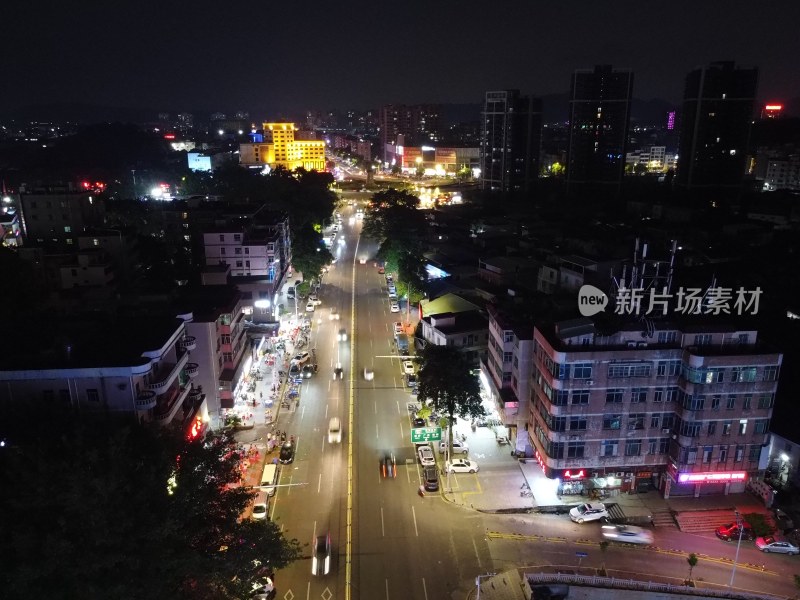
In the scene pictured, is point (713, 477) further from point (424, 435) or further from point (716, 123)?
point (716, 123)

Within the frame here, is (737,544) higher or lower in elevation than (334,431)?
lower

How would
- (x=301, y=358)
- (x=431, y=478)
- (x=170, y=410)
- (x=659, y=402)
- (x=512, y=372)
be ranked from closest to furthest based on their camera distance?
(x=170, y=410)
(x=659, y=402)
(x=431, y=478)
(x=512, y=372)
(x=301, y=358)

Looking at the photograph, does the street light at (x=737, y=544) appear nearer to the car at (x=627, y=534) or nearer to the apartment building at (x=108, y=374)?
the car at (x=627, y=534)

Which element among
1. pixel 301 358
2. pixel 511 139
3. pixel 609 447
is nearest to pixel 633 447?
pixel 609 447

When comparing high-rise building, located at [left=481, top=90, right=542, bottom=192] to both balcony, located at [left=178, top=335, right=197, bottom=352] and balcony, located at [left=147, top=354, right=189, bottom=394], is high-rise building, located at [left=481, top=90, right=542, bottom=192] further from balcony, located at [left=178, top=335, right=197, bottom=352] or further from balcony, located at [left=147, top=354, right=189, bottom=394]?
balcony, located at [left=147, top=354, right=189, bottom=394]

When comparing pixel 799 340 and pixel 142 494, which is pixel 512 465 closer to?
pixel 142 494

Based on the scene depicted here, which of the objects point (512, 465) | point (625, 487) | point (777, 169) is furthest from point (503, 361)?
point (777, 169)

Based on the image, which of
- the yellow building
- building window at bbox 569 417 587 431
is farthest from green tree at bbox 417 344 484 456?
the yellow building
